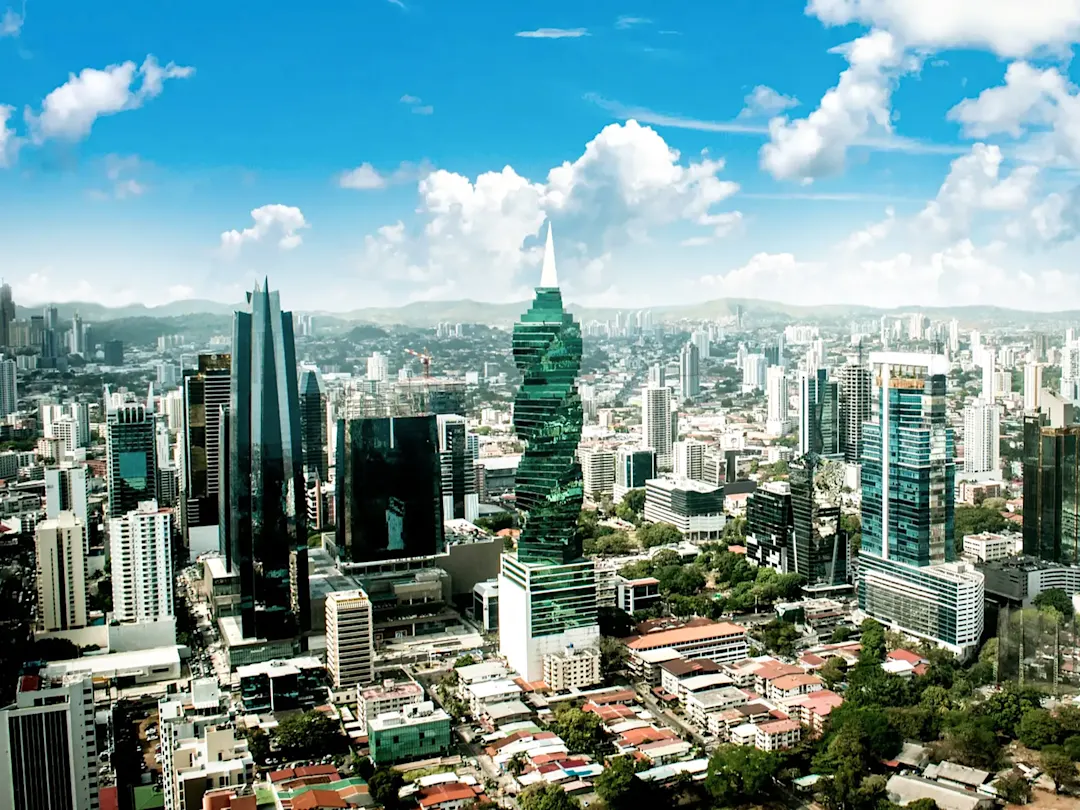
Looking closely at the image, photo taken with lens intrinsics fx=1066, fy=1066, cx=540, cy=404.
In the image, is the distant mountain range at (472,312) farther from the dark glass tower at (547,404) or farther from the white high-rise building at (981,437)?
the white high-rise building at (981,437)

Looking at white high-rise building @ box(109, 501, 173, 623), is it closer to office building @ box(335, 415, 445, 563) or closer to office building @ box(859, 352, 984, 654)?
office building @ box(335, 415, 445, 563)

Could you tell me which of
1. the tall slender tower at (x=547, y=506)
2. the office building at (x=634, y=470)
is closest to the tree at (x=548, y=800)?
the tall slender tower at (x=547, y=506)

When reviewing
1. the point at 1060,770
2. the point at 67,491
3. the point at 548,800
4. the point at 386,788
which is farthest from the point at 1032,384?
the point at 67,491

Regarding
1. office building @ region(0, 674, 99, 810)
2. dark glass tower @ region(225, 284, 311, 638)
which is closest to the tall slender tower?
dark glass tower @ region(225, 284, 311, 638)

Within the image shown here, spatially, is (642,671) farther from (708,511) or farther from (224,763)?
(708,511)

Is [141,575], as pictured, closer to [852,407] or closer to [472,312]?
[472,312]

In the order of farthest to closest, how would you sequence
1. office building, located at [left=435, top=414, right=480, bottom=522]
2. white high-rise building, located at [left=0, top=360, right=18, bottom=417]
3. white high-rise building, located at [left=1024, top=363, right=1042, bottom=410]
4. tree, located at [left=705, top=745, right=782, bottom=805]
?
office building, located at [left=435, top=414, right=480, bottom=522], white high-rise building, located at [left=0, top=360, right=18, bottom=417], white high-rise building, located at [left=1024, top=363, right=1042, bottom=410], tree, located at [left=705, top=745, right=782, bottom=805]
